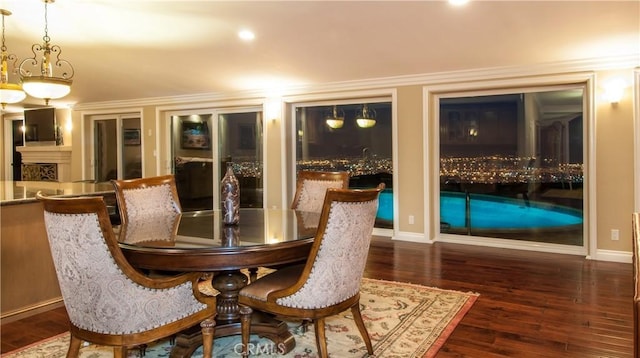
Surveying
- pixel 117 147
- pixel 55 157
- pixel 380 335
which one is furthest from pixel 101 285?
pixel 55 157

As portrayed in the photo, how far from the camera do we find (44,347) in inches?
98.7

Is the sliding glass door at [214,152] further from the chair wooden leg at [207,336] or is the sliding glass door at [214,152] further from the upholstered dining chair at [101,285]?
the upholstered dining chair at [101,285]

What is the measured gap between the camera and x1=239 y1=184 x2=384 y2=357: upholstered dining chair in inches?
78.7

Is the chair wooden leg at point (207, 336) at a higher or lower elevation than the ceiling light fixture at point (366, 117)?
lower

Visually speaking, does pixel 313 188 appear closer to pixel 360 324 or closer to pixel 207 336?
pixel 360 324

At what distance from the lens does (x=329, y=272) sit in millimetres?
2045

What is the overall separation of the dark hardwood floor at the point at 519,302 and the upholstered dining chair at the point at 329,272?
2.48 ft

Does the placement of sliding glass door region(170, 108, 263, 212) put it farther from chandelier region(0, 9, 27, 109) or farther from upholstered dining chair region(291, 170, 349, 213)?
chandelier region(0, 9, 27, 109)

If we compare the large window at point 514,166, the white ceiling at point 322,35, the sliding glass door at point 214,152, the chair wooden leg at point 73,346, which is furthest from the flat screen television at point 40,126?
the chair wooden leg at point 73,346

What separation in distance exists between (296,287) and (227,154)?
5.41 meters

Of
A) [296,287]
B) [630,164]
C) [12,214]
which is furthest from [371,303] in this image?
[630,164]

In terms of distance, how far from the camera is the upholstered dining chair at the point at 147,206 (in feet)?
8.33

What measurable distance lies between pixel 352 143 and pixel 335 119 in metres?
0.44

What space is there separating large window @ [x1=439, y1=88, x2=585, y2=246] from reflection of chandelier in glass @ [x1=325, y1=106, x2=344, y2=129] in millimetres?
1464
